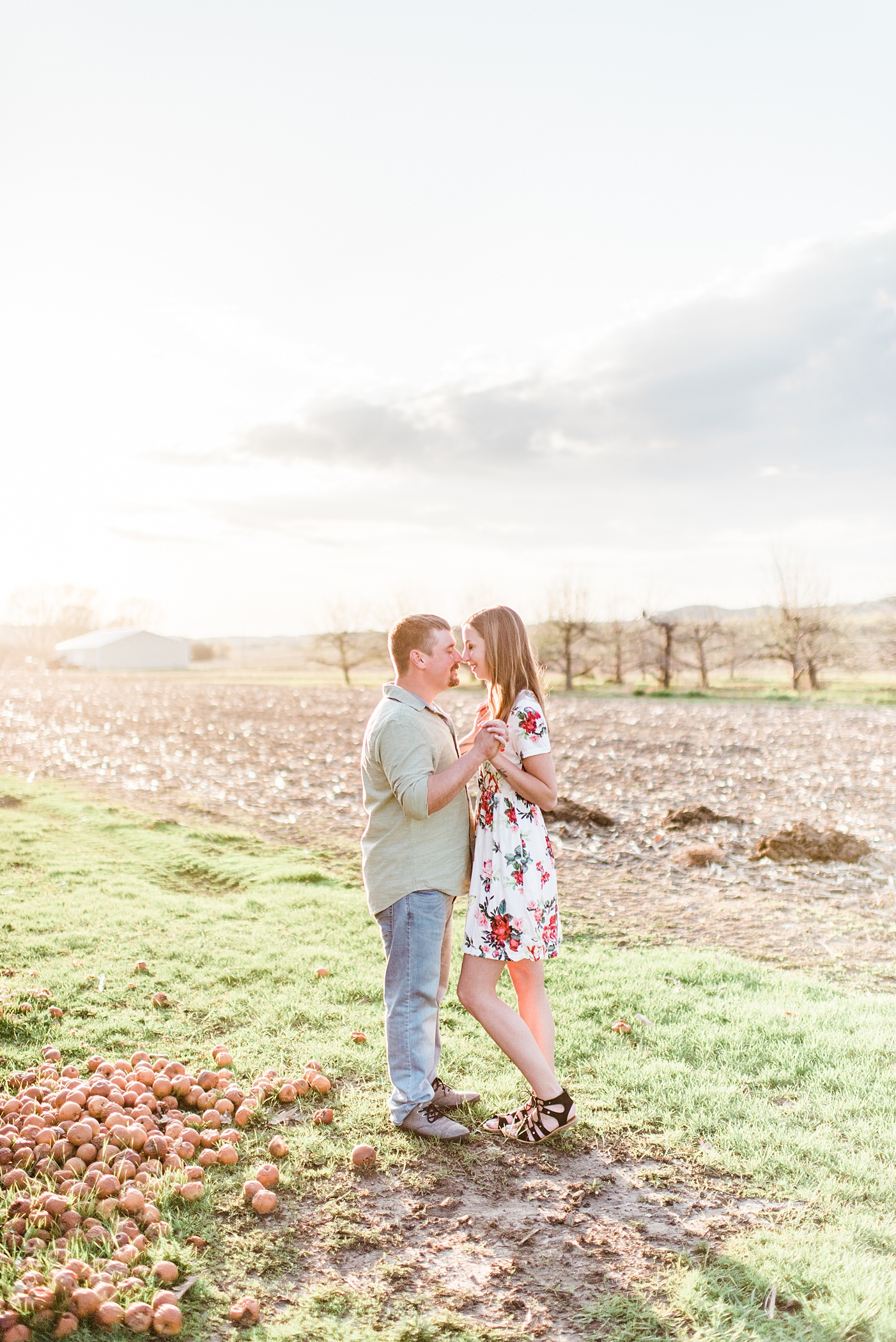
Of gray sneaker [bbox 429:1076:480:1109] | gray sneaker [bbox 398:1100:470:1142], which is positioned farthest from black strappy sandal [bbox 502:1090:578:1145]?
gray sneaker [bbox 429:1076:480:1109]

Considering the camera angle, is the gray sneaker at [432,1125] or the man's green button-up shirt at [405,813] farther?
the gray sneaker at [432,1125]

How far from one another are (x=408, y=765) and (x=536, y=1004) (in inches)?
54.6

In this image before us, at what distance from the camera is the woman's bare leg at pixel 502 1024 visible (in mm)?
4121

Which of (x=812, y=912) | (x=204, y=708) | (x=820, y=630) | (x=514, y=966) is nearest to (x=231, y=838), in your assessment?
(x=812, y=912)

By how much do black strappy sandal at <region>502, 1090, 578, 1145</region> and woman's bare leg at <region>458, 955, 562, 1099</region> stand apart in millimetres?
35

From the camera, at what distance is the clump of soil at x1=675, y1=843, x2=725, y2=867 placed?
9867 millimetres

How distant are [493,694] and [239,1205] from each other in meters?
2.44

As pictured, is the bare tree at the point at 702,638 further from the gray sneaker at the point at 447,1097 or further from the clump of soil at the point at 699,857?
the gray sneaker at the point at 447,1097

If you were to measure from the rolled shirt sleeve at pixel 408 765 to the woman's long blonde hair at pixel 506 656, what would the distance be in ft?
1.43

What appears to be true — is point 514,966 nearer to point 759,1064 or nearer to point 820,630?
point 759,1064

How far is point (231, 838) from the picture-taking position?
1104 centimetres

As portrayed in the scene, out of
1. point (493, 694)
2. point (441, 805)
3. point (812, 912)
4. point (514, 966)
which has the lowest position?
point (812, 912)

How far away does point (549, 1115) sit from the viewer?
4.18 m

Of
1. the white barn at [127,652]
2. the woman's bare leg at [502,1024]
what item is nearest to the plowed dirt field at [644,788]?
the woman's bare leg at [502,1024]
